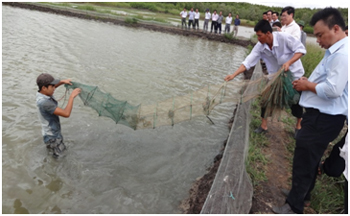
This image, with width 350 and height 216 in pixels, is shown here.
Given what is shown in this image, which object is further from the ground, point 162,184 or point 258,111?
point 258,111

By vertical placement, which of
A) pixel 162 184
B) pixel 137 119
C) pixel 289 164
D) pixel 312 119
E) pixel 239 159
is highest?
pixel 312 119

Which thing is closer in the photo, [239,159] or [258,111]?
[239,159]

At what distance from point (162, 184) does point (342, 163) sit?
2.23 metres

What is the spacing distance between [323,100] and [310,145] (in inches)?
16.4

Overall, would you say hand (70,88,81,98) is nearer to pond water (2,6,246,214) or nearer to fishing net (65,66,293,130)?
fishing net (65,66,293,130)

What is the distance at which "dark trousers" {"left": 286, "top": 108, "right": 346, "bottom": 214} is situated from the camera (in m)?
2.05

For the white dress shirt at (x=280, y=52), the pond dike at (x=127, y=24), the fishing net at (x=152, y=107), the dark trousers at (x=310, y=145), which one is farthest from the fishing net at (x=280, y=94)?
the pond dike at (x=127, y=24)

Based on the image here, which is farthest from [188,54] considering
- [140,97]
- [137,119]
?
[137,119]

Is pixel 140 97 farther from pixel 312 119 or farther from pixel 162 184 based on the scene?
pixel 312 119

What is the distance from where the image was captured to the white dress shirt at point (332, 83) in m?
1.87

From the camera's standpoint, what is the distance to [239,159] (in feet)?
9.83

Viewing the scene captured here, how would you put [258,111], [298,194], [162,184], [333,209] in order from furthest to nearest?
[258,111] → [162,184] → [333,209] → [298,194]

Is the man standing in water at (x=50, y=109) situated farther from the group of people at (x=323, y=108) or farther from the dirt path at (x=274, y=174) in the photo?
the group of people at (x=323, y=108)

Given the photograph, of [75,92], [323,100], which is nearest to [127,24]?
[75,92]
